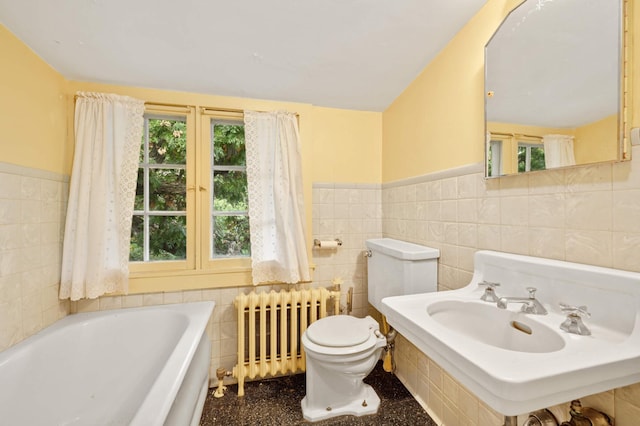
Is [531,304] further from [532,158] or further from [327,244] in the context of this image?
[327,244]

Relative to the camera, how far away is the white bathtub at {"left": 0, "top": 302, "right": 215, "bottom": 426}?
110cm

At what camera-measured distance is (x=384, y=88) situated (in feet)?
5.96

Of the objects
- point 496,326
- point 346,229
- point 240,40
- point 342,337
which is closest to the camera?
point 496,326

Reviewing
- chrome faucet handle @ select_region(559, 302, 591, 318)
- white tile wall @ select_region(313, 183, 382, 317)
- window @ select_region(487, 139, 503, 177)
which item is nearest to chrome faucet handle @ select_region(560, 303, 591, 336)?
chrome faucet handle @ select_region(559, 302, 591, 318)

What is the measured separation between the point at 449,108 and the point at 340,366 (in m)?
1.55

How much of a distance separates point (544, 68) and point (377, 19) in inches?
29.0

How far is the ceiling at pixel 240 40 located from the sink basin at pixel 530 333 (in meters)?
1.18

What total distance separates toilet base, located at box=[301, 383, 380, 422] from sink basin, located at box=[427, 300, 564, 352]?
2.79 ft

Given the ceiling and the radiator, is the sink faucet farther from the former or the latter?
the ceiling

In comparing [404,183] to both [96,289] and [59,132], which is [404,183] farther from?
[59,132]

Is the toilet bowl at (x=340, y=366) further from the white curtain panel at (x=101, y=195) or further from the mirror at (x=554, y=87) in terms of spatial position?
the white curtain panel at (x=101, y=195)

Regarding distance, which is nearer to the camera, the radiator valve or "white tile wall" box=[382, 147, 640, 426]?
"white tile wall" box=[382, 147, 640, 426]

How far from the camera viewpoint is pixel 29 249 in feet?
4.40

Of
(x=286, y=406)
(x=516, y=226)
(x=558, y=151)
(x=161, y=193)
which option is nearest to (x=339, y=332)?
(x=286, y=406)
